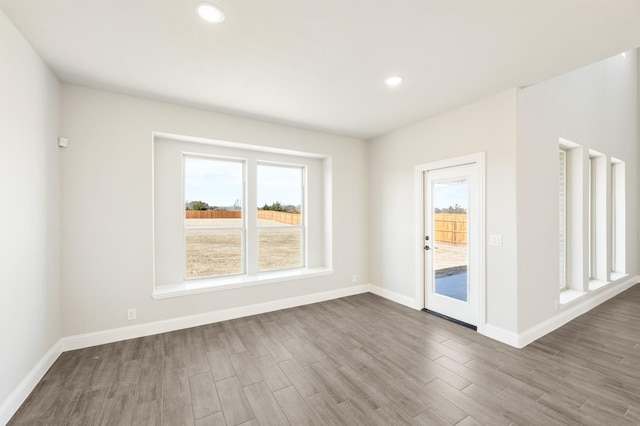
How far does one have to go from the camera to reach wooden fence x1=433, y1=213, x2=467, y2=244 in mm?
3457

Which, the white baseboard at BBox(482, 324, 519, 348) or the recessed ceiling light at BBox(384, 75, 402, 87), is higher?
the recessed ceiling light at BBox(384, 75, 402, 87)

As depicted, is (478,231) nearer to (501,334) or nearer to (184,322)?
(501,334)

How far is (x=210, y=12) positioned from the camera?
1.77 meters

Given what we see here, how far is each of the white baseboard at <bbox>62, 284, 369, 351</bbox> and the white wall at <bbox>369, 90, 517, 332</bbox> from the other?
1.12 meters

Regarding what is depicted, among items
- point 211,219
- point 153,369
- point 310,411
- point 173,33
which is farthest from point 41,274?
point 310,411

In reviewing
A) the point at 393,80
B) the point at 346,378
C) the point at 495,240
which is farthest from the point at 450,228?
the point at 346,378

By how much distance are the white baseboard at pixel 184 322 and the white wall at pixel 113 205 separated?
0.20 ft

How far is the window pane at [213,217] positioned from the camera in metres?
3.74

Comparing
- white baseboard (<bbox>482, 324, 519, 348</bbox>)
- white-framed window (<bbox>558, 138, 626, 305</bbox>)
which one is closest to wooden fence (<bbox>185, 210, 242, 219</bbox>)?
white baseboard (<bbox>482, 324, 519, 348</bbox>)

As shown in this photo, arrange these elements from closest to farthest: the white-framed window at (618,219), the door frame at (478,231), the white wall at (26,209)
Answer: the white wall at (26,209) → the door frame at (478,231) → the white-framed window at (618,219)

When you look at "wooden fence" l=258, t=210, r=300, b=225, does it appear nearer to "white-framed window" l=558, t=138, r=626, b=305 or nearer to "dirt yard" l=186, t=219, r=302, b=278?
"dirt yard" l=186, t=219, r=302, b=278

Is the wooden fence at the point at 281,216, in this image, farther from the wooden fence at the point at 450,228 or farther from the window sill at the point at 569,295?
the window sill at the point at 569,295

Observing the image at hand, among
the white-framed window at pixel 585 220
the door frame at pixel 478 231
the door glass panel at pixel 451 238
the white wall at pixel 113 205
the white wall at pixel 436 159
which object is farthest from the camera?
the white-framed window at pixel 585 220

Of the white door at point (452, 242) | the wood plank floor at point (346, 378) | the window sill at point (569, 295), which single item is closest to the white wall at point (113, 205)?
the wood plank floor at point (346, 378)
